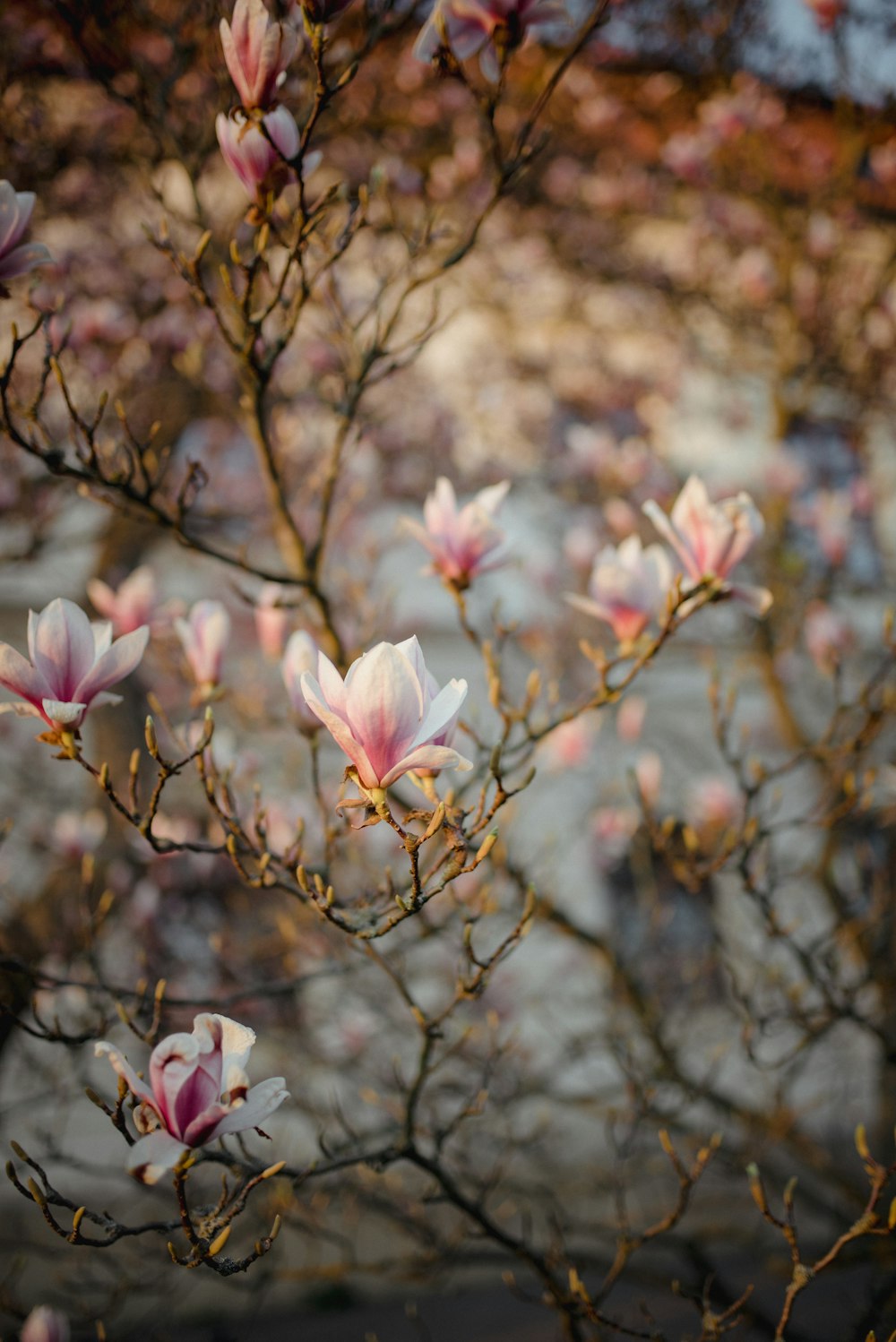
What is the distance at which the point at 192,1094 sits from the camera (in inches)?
38.2

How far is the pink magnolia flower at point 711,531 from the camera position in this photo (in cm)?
146

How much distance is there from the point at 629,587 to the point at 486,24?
3.16ft

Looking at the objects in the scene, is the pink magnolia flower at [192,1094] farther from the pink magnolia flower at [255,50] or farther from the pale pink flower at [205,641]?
the pink magnolia flower at [255,50]

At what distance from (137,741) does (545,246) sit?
3874mm

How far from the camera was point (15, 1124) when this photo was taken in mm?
6223

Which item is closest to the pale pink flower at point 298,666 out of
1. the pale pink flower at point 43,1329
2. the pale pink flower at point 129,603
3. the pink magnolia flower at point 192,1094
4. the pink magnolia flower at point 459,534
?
the pink magnolia flower at point 459,534

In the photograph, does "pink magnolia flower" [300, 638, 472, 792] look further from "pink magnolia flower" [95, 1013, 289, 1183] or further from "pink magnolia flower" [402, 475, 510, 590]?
"pink magnolia flower" [402, 475, 510, 590]

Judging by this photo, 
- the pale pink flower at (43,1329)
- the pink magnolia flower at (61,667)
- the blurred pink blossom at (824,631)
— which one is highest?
the blurred pink blossom at (824,631)

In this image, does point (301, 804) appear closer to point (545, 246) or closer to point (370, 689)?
point (370, 689)

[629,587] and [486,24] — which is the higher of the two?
[486,24]

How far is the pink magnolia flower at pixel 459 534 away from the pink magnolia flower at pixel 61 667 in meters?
0.56

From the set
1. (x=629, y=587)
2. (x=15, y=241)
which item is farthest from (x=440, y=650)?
(x=15, y=241)

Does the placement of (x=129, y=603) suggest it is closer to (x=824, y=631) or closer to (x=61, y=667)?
(x=61, y=667)

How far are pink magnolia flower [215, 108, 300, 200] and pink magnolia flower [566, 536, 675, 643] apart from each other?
0.84 metres
